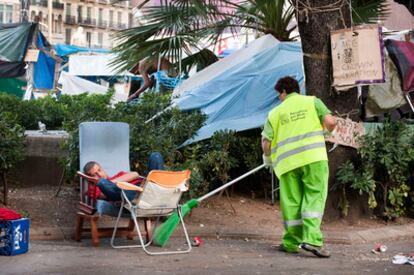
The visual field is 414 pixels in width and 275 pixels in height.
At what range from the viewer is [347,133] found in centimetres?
932

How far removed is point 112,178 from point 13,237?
1.44 meters

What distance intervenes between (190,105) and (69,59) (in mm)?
18838

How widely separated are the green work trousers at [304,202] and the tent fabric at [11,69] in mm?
10071

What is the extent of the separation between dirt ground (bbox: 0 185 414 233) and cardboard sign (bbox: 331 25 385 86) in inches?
66.5

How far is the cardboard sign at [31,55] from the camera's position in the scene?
16625 millimetres

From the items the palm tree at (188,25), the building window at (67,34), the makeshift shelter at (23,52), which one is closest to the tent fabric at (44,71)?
the makeshift shelter at (23,52)

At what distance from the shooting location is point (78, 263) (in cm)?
696

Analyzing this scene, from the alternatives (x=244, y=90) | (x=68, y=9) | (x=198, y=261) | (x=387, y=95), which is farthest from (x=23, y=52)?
(x=68, y=9)

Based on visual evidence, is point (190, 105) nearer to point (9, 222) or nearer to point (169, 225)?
point (169, 225)

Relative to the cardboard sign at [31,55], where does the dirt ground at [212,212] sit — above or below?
below

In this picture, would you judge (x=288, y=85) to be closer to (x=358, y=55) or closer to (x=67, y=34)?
(x=358, y=55)

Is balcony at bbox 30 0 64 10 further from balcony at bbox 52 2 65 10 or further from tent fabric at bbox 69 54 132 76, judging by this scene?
tent fabric at bbox 69 54 132 76

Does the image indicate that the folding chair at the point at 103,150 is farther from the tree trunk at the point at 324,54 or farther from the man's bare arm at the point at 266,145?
the tree trunk at the point at 324,54

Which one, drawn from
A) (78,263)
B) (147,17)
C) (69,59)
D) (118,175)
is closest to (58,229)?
(118,175)
